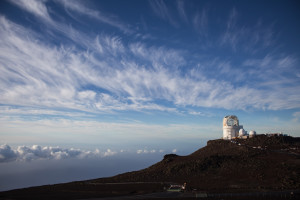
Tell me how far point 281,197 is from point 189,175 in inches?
852

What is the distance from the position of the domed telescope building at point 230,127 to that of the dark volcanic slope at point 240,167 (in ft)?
29.6

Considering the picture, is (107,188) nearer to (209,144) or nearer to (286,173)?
(286,173)

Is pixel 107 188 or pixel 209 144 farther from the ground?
pixel 209 144

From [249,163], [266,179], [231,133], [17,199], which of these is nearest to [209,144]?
[231,133]

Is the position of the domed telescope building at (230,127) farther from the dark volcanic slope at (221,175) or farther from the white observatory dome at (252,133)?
the dark volcanic slope at (221,175)

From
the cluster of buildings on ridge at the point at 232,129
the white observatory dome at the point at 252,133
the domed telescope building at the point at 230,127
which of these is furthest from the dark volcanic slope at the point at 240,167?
the domed telescope building at the point at 230,127

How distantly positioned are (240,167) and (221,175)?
5528 mm

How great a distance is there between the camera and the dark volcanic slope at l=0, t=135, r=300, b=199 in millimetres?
39216

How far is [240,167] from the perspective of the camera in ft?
161

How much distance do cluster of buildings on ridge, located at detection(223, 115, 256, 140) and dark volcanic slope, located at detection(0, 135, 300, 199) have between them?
871 cm

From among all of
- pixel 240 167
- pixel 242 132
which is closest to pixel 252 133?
pixel 242 132

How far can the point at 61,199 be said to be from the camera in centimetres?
3675

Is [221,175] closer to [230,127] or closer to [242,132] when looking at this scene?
[242,132]

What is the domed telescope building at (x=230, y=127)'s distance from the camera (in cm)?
7840
